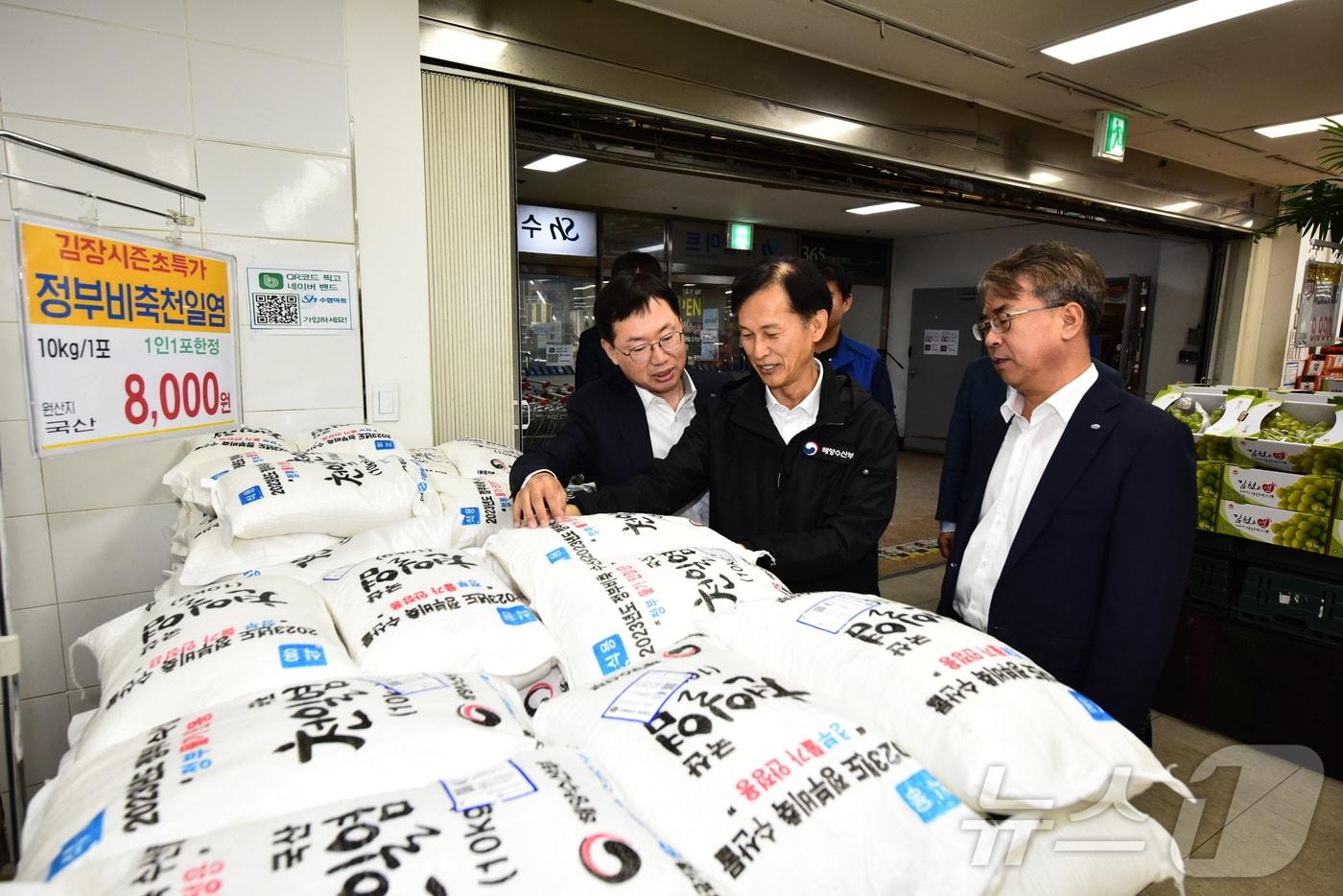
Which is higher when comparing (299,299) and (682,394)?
(299,299)

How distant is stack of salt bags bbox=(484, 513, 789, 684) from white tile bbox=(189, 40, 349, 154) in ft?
5.70

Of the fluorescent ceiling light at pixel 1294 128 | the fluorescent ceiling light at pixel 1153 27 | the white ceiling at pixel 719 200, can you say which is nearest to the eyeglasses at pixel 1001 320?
the fluorescent ceiling light at pixel 1153 27

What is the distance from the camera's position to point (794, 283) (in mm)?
1550

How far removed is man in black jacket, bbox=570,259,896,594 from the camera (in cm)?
155

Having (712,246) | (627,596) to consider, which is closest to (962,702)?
(627,596)

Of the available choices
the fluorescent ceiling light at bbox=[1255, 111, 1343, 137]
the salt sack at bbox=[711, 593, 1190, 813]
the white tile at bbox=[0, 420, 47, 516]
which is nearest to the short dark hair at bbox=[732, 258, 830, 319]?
the salt sack at bbox=[711, 593, 1190, 813]

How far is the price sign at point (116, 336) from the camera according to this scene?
1.37m

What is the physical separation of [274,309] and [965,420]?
275cm

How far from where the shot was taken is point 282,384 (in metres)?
2.42

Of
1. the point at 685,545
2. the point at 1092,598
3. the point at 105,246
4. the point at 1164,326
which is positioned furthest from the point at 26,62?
the point at 1164,326

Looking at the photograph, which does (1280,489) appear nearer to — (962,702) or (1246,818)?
(1246,818)

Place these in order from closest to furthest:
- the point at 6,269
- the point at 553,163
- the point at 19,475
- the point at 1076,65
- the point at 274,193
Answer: the point at 6,269 < the point at 19,475 < the point at 274,193 < the point at 1076,65 < the point at 553,163

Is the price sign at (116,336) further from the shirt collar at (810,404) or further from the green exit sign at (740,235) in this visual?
the green exit sign at (740,235)

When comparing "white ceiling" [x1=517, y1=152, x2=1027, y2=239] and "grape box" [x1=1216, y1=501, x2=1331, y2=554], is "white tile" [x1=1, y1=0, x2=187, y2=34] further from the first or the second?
"grape box" [x1=1216, y1=501, x2=1331, y2=554]
